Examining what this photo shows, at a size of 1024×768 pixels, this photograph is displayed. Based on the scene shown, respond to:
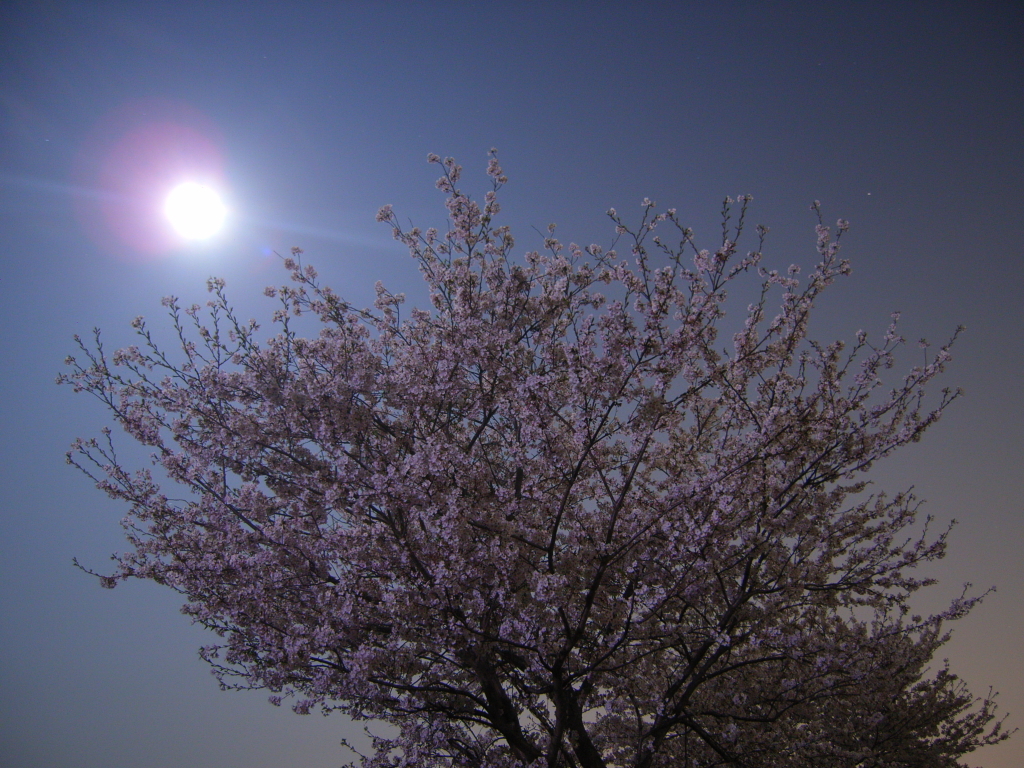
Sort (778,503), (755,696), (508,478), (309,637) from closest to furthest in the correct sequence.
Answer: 1. (309,637)
2. (778,503)
3. (508,478)
4. (755,696)

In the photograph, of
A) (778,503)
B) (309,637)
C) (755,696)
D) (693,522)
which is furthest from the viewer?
(755,696)

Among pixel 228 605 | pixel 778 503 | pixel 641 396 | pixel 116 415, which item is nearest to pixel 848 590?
pixel 778 503

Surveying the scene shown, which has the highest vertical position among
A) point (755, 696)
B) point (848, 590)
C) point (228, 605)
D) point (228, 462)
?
point (228, 462)

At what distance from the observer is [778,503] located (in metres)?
6.73

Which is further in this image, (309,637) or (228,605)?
(228,605)

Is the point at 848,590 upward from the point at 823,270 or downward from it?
downward

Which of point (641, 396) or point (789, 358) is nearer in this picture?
point (641, 396)

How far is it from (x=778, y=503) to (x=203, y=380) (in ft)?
24.1

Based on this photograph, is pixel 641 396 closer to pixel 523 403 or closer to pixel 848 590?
pixel 523 403

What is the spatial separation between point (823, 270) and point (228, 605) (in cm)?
812

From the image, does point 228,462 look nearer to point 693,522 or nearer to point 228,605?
point 228,605

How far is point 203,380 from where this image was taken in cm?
764

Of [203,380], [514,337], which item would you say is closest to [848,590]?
[514,337]

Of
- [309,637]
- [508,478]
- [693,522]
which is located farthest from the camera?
[508,478]
